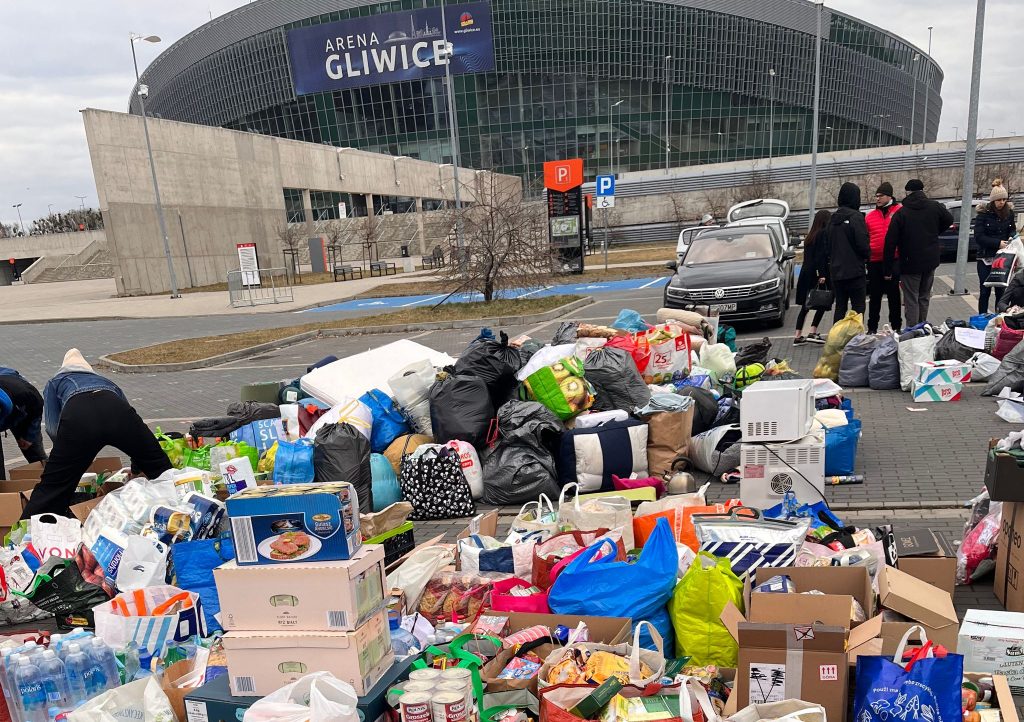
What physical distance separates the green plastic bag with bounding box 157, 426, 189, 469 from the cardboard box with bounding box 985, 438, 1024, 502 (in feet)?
19.4

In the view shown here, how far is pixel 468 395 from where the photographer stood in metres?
6.24

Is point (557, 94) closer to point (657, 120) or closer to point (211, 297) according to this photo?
point (657, 120)

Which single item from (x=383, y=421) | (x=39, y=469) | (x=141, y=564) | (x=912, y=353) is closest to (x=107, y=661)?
(x=141, y=564)

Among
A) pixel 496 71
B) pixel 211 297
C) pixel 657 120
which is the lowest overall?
pixel 211 297

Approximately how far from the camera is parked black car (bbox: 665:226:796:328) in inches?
480

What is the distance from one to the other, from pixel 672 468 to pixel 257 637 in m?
3.93

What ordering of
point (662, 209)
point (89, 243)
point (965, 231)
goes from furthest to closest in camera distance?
point (89, 243)
point (662, 209)
point (965, 231)

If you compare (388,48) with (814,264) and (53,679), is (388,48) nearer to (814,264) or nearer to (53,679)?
(814,264)

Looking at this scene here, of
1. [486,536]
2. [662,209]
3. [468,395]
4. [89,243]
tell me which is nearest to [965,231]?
[468,395]

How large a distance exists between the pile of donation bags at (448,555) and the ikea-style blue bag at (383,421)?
20 mm

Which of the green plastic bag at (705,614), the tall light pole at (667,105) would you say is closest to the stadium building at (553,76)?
the tall light pole at (667,105)

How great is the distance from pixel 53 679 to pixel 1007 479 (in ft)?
15.0

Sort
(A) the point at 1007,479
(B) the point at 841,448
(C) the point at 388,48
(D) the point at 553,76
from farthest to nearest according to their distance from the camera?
1. (D) the point at 553,76
2. (C) the point at 388,48
3. (B) the point at 841,448
4. (A) the point at 1007,479

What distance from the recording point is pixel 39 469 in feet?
20.2
